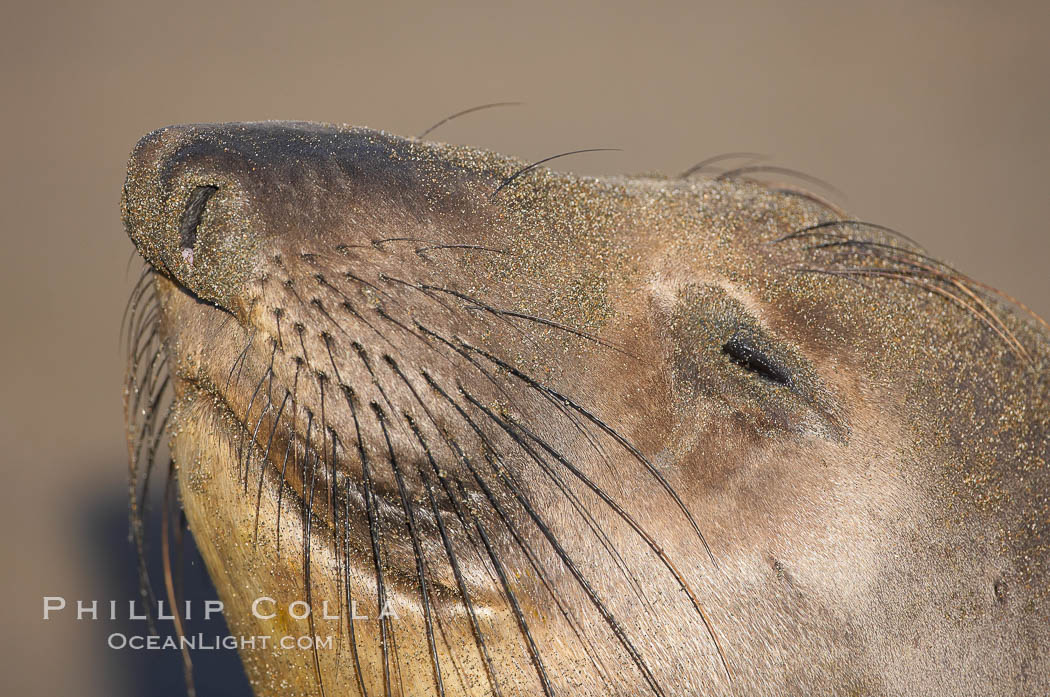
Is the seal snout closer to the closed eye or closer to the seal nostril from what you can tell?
the seal nostril

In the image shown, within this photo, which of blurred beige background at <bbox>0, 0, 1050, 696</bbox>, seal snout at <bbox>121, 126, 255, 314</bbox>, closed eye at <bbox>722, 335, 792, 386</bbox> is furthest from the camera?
blurred beige background at <bbox>0, 0, 1050, 696</bbox>

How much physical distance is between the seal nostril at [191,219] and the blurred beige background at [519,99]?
148 inches

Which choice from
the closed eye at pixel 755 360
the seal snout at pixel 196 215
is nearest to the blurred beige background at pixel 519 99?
the seal snout at pixel 196 215

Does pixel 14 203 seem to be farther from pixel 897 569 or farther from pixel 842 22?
pixel 842 22

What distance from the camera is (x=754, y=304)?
5.71 ft

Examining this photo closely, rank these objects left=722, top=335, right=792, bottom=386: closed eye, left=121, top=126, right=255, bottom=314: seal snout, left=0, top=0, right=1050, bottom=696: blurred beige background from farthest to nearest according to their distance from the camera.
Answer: left=0, top=0, right=1050, bottom=696: blurred beige background
left=722, top=335, right=792, bottom=386: closed eye
left=121, top=126, right=255, bottom=314: seal snout

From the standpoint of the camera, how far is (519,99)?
6980mm

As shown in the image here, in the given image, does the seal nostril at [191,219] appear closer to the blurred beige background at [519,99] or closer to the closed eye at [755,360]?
the closed eye at [755,360]

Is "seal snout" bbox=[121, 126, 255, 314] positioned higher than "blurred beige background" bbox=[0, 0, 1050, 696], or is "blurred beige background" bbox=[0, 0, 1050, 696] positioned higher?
"blurred beige background" bbox=[0, 0, 1050, 696]

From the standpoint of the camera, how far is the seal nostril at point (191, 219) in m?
1.43

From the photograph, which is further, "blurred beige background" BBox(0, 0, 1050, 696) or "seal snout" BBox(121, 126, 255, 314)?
"blurred beige background" BBox(0, 0, 1050, 696)

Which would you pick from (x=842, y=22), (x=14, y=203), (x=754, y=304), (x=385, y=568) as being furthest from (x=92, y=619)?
(x=842, y=22)

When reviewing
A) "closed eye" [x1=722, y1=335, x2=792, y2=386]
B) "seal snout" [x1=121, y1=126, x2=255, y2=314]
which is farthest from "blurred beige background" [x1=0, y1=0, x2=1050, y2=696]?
"closed eye" [x1=722, y1=335, x2=792, y2=386]

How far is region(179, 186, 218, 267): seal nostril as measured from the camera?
1.43m
